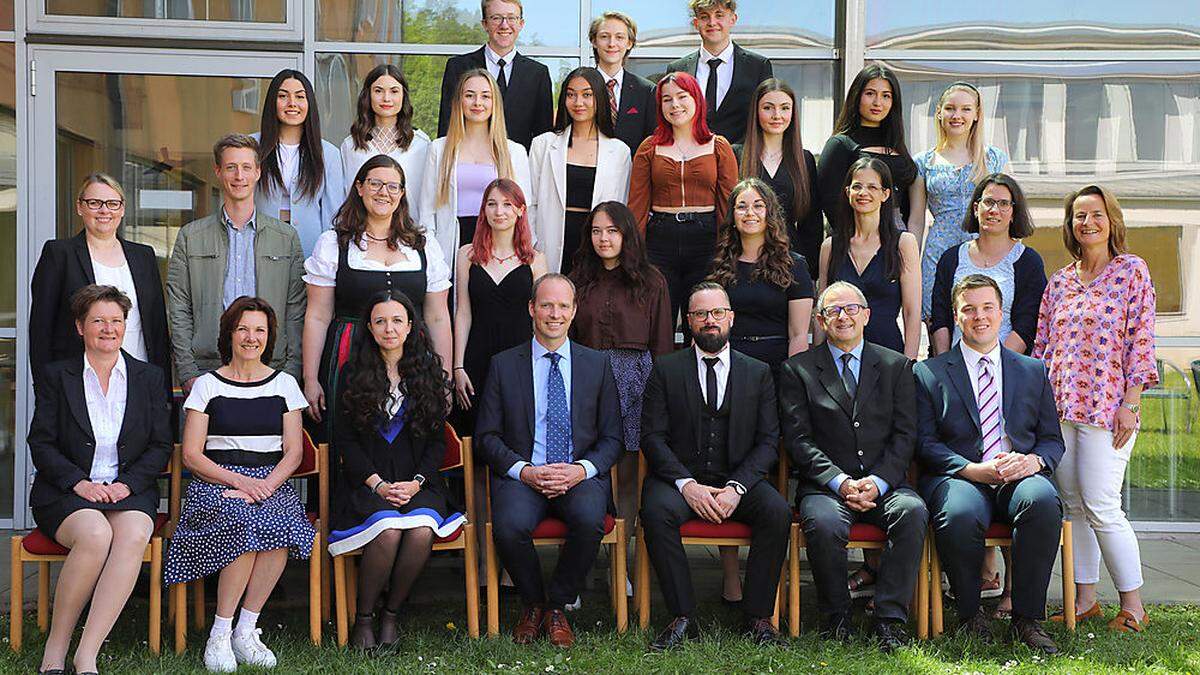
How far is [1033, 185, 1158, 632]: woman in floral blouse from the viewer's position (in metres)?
5.04

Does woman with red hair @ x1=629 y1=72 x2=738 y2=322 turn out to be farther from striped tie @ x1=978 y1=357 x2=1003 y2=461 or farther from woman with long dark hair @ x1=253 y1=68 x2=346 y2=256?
woman with long dark hair @ x1=253 y1=68 x2=346 y2=256

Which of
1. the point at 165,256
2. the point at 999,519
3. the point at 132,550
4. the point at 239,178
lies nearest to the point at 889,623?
the point at 999,519

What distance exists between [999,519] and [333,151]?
333cm

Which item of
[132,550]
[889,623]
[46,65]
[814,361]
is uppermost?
[46,65]

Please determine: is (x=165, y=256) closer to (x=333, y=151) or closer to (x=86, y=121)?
(x=86, y=121)

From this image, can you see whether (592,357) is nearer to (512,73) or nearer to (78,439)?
(512,73)

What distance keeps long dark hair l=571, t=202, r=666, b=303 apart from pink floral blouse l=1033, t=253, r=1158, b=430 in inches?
67.9

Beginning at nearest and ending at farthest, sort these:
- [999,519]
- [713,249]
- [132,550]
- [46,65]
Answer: [132,550] < [999,519] < [713,249] < [46,65]

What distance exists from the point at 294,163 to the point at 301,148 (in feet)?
0.24

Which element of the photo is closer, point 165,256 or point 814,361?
point 814,361

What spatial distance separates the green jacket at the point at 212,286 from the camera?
521 cm

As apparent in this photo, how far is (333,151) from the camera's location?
5.72 metres

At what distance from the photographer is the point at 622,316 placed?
5328 millimetres

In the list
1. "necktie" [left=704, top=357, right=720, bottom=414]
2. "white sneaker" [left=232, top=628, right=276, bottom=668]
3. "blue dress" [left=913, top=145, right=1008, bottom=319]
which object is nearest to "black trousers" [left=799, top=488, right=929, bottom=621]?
"necktie" [left=704, top=357, right=720, bottom=414]
